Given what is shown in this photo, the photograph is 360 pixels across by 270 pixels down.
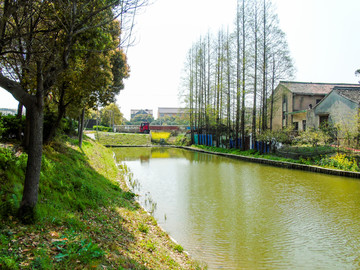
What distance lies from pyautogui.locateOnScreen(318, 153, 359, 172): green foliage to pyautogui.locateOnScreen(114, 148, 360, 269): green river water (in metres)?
1.39

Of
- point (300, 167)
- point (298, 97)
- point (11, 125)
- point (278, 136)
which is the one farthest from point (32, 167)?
point (298, 97)

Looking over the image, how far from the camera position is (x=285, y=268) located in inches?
189

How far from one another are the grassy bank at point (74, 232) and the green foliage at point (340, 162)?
39.2 feet

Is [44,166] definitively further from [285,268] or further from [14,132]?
[285,268]

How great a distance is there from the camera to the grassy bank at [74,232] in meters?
3.11

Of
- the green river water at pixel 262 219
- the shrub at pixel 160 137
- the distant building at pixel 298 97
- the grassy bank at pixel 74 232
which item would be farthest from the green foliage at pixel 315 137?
the shrub at pixel 160 137

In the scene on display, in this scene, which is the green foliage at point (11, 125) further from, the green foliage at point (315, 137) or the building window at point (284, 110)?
the building window at point (284, 110)

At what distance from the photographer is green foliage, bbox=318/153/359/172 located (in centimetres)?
1366

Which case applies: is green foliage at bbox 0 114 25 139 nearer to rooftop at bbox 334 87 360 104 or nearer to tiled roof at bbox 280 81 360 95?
rooftop at bbox 334 87 360 104

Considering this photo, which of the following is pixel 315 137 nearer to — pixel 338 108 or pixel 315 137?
pixel 315 137

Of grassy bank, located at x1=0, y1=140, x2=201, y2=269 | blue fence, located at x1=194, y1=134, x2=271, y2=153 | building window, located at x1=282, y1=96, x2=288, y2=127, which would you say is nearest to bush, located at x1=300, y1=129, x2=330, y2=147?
blue fence, located at x1=194, y1=134, x2=271, y2=153

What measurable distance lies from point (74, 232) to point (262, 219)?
5.19 meters

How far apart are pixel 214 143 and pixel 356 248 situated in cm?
2663

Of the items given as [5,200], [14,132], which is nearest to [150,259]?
[5,200]
